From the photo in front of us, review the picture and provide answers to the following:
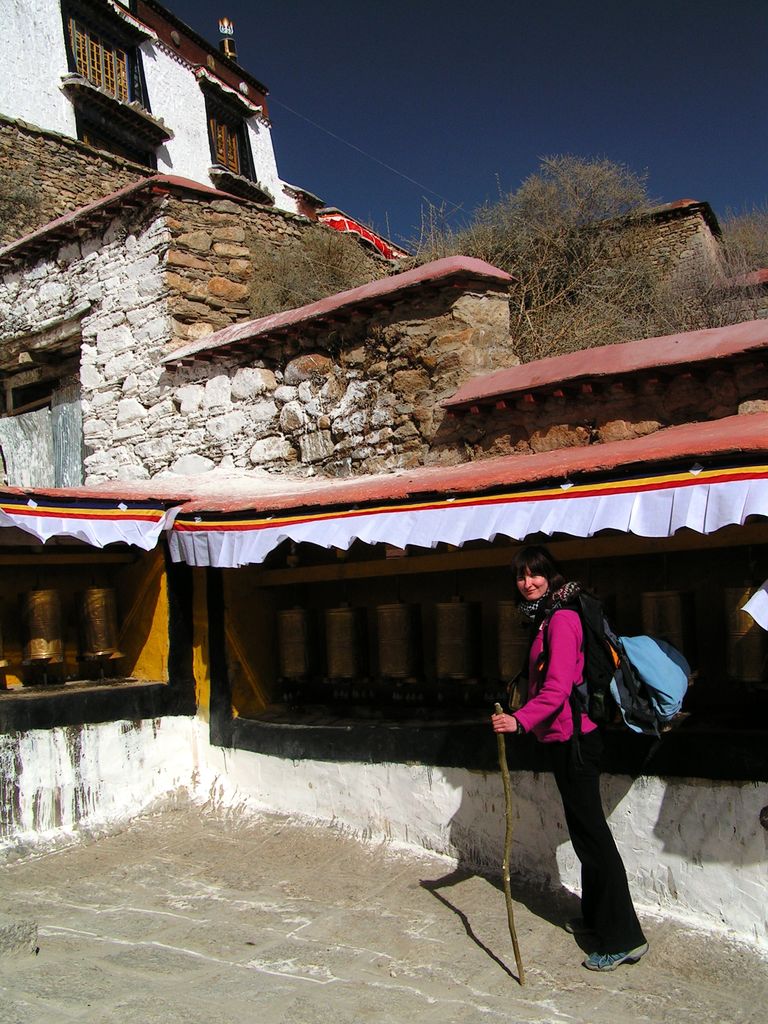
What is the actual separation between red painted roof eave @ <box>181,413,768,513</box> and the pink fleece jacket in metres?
0.69

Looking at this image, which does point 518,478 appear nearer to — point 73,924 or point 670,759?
point 670,759

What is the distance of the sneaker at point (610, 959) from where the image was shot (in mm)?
3369

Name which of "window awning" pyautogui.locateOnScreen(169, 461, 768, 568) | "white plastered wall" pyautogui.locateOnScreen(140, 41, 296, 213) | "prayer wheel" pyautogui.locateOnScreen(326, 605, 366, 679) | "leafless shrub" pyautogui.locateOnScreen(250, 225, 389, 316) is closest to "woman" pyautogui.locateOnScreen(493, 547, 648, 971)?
"window awning" pyautogui.locateOnScreen(169, 461, 768, 568)

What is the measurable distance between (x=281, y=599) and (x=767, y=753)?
11.3 ft

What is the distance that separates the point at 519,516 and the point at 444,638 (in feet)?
4.36

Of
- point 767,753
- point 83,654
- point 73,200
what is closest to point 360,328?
point 83,654

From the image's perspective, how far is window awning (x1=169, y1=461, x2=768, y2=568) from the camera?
3.35m

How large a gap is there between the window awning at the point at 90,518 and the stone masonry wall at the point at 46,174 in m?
8.14

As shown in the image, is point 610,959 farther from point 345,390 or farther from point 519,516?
point 345,390

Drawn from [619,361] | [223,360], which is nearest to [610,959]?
[619,361]

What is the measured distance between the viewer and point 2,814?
4824mm

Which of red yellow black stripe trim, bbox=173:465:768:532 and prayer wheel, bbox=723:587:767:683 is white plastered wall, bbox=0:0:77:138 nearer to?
red yellow black stripe trim, bbox=173:465:768:532

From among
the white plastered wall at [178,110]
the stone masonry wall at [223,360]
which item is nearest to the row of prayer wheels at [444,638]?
the stone masonry wall at [223,360]

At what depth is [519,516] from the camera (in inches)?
154
